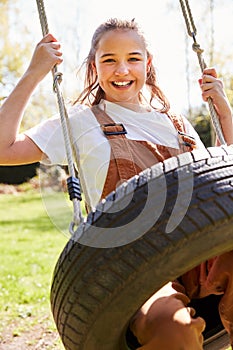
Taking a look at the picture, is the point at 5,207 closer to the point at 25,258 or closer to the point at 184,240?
the point at 25,258

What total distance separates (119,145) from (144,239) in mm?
742

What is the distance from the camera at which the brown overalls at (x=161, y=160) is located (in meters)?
1.86

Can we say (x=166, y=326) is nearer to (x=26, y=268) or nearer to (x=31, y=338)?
(x=31, y=338)

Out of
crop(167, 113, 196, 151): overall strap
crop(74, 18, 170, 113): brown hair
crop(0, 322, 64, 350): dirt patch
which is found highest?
crop(74, 18, 170, 113): brown hair

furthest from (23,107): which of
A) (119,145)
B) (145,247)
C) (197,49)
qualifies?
(145,247)

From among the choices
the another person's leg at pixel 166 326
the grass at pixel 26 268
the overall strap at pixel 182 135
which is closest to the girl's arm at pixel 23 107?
the overall strap at pixel 182 135

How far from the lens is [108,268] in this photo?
59.0 inches

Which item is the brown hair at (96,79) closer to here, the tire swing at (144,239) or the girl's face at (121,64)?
the girl's face at (121,64)

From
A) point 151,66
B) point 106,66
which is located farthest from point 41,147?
point 151,66

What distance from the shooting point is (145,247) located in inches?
57.9

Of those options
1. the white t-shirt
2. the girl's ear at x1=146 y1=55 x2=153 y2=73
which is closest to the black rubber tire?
the white t-shirt

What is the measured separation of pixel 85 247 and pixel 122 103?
0.97m

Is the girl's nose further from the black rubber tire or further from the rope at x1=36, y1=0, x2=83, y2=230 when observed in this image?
the black rubber tire

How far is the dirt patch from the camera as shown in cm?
332
